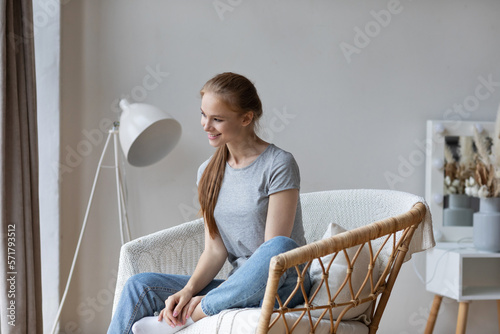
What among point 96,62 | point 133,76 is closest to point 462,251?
point 133,76

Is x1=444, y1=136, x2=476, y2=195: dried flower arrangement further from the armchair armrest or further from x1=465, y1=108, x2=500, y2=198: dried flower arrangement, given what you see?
the armchair armrest

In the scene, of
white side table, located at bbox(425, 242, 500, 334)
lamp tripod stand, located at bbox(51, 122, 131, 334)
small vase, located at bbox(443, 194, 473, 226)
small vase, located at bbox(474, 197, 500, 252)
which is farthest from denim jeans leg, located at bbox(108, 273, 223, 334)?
small vase, located at bbox(443, 194, 473, 226)

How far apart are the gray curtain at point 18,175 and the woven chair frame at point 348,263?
3.97ft

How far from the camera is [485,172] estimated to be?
8.71 feet

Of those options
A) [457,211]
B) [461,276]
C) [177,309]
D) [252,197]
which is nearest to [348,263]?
[252,197]

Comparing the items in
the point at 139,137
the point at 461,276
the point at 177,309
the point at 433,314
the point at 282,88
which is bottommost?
the point at 433,314

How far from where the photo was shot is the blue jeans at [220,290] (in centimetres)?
140

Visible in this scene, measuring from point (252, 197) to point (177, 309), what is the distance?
38 centimetres

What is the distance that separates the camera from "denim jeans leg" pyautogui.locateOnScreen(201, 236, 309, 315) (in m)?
1.39

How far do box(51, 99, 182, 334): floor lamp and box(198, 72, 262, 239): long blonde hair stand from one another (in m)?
0.54

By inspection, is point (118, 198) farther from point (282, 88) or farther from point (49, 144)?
point (282, 88)

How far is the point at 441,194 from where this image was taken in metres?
2.86

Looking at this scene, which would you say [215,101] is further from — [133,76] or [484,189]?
[484,189]

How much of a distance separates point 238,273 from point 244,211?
0.87 ft
